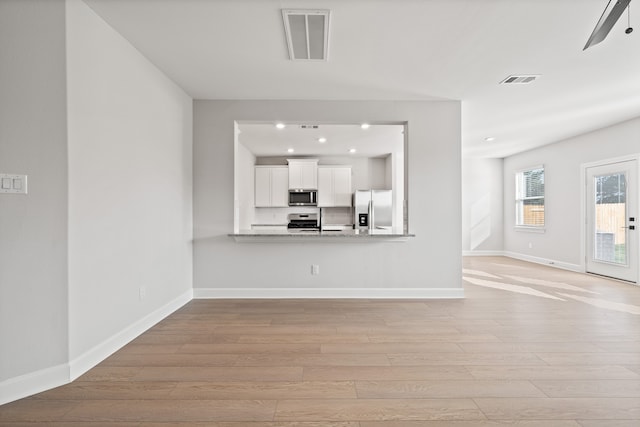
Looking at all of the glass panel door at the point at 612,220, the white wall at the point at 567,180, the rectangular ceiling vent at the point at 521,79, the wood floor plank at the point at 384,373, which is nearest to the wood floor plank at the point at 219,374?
the wood floor plank at the point at 384,373

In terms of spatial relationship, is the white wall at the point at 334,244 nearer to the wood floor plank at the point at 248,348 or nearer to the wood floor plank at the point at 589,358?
the wood floor plank at the point at 248,348

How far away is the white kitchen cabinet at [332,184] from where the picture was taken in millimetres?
7465

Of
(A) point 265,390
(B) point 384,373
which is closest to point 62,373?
(A) point 265,390

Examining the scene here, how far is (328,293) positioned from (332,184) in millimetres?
3702

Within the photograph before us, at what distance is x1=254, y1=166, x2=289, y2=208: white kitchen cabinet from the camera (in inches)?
293

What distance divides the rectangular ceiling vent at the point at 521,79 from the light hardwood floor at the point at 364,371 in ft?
8.18

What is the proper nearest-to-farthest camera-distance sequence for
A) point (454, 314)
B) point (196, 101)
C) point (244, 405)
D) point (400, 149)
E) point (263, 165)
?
point (244, 405) → point (454, 314) → point (196, 101) → point (400, 149) → point (263, 165)

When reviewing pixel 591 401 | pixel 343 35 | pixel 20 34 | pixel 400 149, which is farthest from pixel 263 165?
pixel 591 401

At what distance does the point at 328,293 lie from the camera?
4.17m

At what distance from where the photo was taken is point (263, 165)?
25.0 ft

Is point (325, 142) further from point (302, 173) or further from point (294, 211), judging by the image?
point (294, 211)

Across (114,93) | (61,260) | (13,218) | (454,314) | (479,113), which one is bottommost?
(454,314)

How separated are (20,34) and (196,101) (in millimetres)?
2189

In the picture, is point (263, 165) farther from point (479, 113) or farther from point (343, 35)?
point (343, 35)
